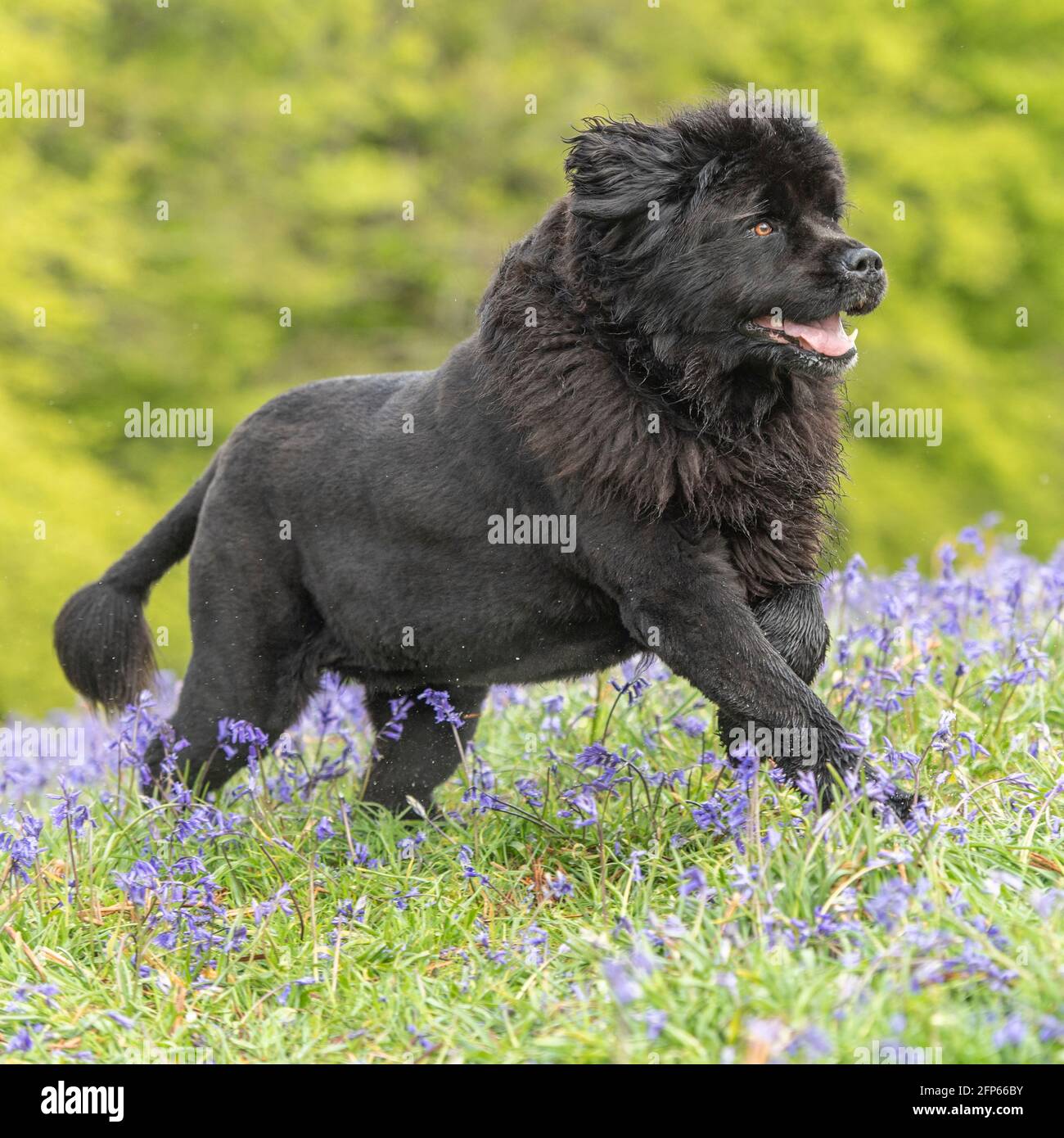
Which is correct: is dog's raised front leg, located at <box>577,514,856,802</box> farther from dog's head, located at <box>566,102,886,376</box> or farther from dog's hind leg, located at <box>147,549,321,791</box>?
dog's hind leg, located at <box>147,549,321,791</box>

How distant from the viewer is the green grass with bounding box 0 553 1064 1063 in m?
2.70

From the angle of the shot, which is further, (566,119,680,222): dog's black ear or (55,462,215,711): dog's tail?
(55,462,215,711): dog's tail

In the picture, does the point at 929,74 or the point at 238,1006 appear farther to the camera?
the point at 929,74

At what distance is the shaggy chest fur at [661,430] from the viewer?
12.6ft

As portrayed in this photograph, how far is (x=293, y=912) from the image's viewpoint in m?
3.92

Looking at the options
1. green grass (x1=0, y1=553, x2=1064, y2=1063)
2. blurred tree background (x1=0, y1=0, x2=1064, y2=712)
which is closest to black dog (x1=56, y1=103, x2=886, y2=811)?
green grass (x1=0, y1=553, x2=1064, y2=1063)

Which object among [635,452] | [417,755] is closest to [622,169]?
[635,452]

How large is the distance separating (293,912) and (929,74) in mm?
14592

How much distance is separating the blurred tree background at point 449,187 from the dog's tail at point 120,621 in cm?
779

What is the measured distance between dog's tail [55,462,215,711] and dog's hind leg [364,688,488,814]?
98cm

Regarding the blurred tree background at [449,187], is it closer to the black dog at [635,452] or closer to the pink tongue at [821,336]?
the black dog at [635,452]

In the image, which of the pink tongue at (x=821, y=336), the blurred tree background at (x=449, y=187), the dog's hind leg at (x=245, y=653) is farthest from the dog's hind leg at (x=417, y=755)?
the blurred tree background at (x=449, y=187)
